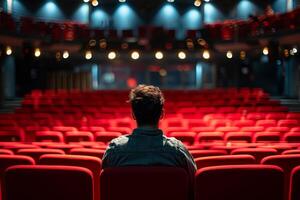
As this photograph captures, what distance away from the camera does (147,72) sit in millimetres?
29594

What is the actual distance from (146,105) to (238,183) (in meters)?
0.80

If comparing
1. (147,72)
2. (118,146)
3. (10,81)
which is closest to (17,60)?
(10,81)

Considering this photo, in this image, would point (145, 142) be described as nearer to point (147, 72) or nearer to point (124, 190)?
point (124, 190)

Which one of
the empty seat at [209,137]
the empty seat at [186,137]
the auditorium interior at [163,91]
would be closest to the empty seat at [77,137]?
the auditorium interior at [163,91]

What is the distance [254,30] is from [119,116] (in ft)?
38.1

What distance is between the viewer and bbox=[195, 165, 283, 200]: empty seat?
2.87 metres

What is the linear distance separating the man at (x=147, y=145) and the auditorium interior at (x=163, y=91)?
18 centimetres

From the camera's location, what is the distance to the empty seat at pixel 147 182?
2801mm

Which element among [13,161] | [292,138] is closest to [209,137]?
[292,138]

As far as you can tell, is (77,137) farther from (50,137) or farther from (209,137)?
(209,137)

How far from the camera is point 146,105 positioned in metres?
3.06

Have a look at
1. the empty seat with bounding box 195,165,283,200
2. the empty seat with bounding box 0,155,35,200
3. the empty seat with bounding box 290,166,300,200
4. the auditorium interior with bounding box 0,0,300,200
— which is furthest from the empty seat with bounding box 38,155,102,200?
the empty seat with bounding box 290,166,300,200

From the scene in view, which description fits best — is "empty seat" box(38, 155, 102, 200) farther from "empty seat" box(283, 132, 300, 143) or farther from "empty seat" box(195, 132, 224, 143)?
"empty seat" box(283, 132, 300, 143)

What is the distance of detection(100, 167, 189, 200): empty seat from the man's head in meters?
0.40
